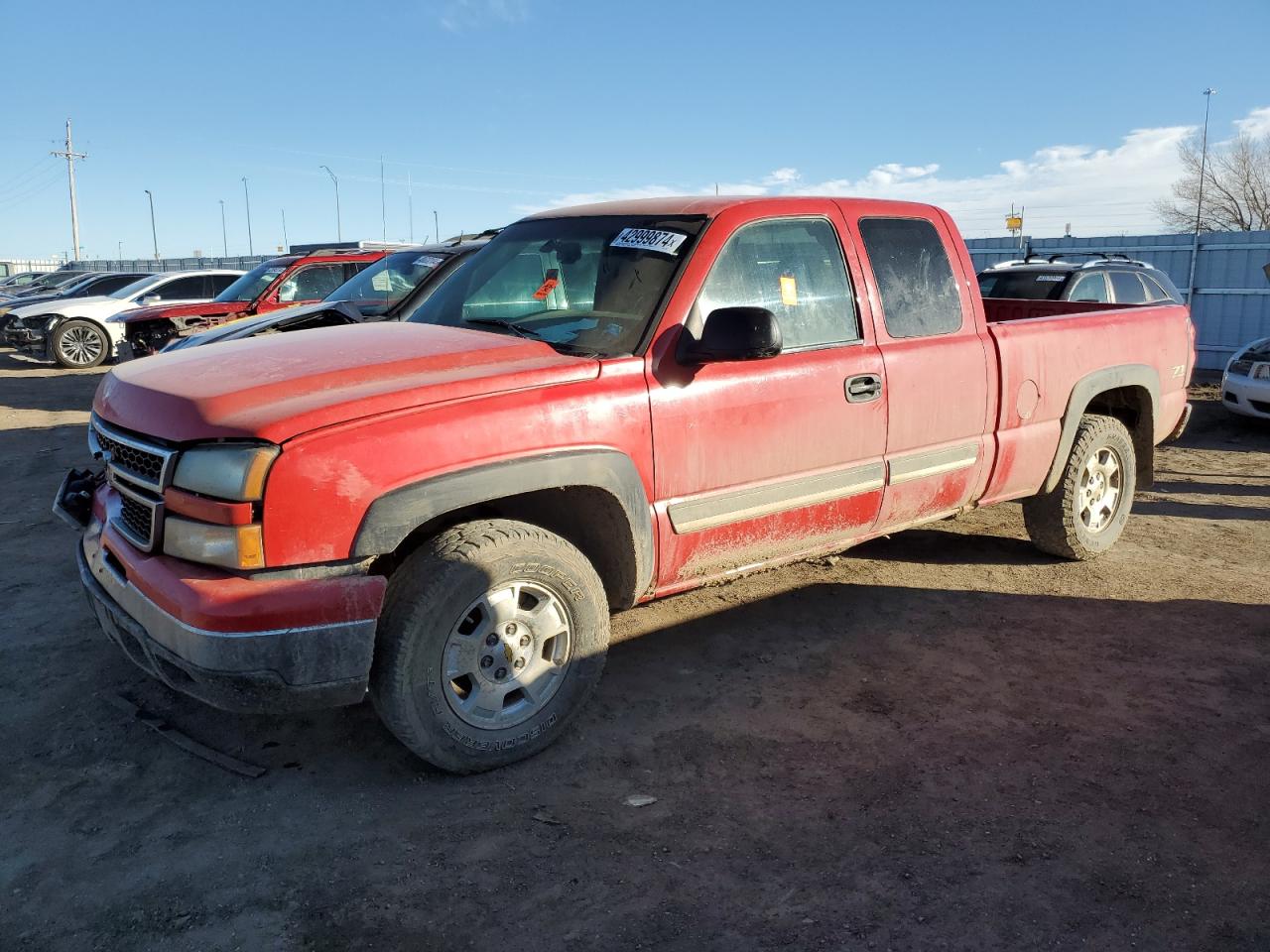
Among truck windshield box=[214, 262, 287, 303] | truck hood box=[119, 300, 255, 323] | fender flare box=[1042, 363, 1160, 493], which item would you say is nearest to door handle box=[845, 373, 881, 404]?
fender flare box=[1042, 363, 1160, 493]

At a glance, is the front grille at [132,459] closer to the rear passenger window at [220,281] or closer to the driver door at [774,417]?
the driver door at [774,417]

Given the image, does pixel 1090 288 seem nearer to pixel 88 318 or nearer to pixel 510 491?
pixel 510 491

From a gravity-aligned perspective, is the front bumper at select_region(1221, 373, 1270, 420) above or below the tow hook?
below

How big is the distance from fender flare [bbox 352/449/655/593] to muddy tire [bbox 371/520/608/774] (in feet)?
0.53

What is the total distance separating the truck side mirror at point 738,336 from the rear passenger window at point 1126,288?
8.82 metres

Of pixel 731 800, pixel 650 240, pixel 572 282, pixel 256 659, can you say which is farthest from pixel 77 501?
pixel 731 800

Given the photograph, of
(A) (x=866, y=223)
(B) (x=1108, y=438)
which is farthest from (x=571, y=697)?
(B) (x=1108, y=438)

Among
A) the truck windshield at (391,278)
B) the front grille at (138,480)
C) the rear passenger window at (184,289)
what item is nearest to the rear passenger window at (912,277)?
the front grille at (138,480)

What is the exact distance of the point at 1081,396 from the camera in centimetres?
530

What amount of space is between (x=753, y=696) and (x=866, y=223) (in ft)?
7.19

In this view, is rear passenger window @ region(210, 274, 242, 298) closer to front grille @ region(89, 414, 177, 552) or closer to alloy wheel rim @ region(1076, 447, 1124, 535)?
front grille @ region(89, 414, 177, 552)

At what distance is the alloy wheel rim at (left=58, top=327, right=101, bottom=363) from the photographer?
16766 millimetres

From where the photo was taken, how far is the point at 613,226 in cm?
424

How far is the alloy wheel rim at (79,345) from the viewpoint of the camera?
55.0 feet
